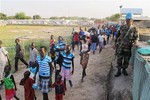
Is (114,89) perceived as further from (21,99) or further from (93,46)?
(93,46)

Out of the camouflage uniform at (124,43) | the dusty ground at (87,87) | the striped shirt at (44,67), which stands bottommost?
the dusty ground at (87,87)

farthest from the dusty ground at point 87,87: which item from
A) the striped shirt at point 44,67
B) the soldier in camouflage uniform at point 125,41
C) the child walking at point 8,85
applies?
the striped shirt at point 44,67

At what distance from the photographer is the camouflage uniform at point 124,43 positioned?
24.7 feet

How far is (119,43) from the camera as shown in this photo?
7.94 m

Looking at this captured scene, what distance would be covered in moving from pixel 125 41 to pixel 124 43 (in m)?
0.07

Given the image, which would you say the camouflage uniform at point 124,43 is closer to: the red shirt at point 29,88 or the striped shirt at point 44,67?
the striped shirt at point 44,67

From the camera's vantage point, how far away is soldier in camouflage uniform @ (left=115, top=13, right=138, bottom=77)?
748 centimetres

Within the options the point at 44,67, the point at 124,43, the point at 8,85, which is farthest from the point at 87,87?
the point at 8,85

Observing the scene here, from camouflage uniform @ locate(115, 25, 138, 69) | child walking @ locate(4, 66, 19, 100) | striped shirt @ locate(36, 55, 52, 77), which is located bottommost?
child walking @ locate(4, 66, 19, 100)

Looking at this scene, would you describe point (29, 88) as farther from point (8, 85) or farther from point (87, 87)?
point (87, 87)

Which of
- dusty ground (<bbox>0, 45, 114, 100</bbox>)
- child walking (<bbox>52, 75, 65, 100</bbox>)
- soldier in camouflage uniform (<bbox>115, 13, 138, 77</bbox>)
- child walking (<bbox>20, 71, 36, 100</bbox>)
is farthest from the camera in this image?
dusty ground (<bbox>0, 45, 114, 100</bbox>)

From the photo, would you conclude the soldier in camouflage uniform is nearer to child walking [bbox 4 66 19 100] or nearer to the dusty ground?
the dusty ground

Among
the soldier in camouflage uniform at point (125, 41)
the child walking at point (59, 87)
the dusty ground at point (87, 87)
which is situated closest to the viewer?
the child walking at point (59, 87)

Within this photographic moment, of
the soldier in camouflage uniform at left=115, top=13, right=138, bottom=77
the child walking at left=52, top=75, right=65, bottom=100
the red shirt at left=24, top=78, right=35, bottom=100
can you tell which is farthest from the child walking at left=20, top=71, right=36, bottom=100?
the soldier in camouflage uniform at left=115, top=13, right=138, bottom=77
